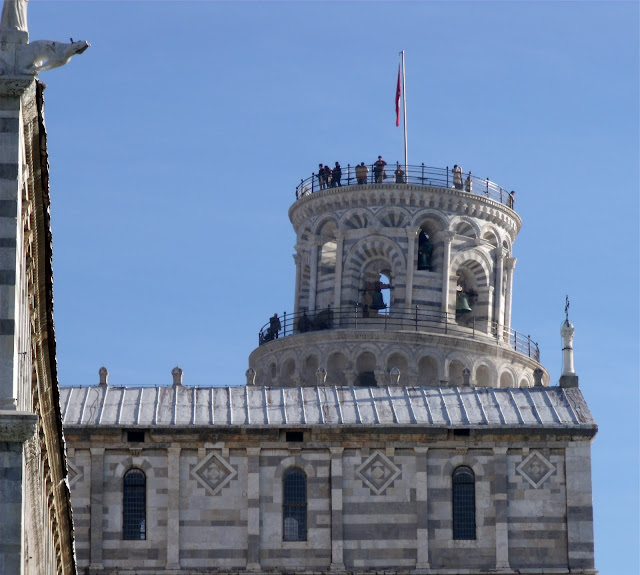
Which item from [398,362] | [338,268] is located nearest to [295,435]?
[398,362]

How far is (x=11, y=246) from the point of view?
3384 cm

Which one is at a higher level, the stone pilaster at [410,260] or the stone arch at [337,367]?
the stone pilaster at [410,260]

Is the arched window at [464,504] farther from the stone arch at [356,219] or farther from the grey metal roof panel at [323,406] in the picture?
the stone arch at [356,219]

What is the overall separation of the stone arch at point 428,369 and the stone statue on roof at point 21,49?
67.8m

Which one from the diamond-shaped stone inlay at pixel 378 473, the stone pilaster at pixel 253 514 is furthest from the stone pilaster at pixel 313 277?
the stone pilaster at pixel 253 514

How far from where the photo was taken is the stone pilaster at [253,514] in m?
75.8

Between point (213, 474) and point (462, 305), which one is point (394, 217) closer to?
point (462, 305)

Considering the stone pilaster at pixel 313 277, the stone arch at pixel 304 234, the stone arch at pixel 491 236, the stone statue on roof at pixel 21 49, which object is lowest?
the stone statue on roof at pixel 21 49

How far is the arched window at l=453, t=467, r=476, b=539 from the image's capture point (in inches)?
3012

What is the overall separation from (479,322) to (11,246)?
73.2 m

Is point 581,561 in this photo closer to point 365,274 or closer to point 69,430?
point 69,430

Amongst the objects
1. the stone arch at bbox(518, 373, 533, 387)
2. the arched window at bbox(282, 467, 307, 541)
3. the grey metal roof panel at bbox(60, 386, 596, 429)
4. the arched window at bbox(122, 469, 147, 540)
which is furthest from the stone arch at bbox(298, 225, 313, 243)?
the arched window at bbox(122, 469, 147, 540)

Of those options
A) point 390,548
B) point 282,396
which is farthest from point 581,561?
point 282,396

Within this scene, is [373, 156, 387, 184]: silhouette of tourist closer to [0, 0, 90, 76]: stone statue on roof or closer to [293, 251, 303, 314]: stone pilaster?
[293, 251, 303, 314]: stone pilaster
